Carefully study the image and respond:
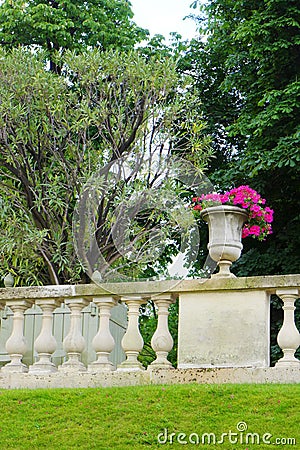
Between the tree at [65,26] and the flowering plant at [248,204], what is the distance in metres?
9.68

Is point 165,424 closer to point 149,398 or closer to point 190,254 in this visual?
point 149,398

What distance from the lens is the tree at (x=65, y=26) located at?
17.2 meters

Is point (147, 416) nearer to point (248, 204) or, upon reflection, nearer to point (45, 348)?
point (45, 348)

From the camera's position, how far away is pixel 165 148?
14375 mm

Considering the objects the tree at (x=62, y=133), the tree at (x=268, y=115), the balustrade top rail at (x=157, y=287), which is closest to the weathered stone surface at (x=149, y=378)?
the balustrade top rail at (x=157, y=287)

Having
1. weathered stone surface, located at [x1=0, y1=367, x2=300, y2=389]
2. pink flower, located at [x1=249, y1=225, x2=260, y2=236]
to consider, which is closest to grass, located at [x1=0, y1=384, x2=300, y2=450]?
weathered stone surface, located at [x1=0, y1=367, x2=300, y2=389]

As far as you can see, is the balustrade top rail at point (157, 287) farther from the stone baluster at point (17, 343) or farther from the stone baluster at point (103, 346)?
the stone baluster at point (103, 346)

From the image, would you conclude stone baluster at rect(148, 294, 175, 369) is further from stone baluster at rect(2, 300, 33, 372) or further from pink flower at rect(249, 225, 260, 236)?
stone baluster at rect(2, 300, 33, 372)

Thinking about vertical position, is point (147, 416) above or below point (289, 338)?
below

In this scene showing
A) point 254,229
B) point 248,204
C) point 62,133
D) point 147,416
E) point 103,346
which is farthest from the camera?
point 62,133

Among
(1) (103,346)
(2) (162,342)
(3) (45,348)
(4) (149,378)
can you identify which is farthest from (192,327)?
(3) (45,348)

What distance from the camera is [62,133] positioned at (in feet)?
47.1

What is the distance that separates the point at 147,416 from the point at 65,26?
12461mm

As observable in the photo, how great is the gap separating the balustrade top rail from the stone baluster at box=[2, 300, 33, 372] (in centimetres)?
9
